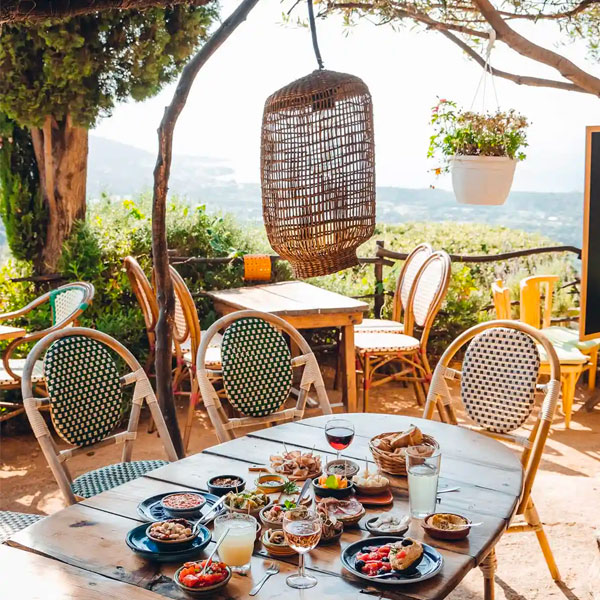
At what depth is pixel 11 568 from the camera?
1.53 metres

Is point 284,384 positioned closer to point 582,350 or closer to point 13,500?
point 13,500

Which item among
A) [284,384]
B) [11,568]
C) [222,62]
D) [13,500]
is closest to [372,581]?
[11,568]

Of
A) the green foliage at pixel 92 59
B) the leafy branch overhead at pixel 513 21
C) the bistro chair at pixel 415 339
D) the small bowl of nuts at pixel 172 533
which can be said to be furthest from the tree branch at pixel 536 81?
the small bowl of nuts at pixel 172 533

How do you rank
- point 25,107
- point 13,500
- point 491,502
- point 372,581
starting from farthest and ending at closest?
point 25,107
point 13,500
point 491,502
point 372,581

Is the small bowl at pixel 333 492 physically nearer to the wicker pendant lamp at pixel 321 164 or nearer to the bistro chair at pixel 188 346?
the wicker pendant lamp at pixel 321 164

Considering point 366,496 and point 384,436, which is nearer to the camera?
point 366,496

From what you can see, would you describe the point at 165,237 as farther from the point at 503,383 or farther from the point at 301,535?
the point at 301,535

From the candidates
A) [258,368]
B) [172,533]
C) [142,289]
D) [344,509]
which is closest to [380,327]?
[142,289]

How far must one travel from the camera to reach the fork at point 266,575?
1437 millimetres

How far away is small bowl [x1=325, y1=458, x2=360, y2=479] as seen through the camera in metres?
2.00

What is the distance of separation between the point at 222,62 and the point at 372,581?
8.34 meters

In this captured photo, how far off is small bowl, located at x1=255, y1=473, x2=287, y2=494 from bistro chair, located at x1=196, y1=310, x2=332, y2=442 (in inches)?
33.0

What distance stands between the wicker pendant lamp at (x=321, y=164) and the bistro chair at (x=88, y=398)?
1.11 metres

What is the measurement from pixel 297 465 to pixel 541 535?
1.14 m
